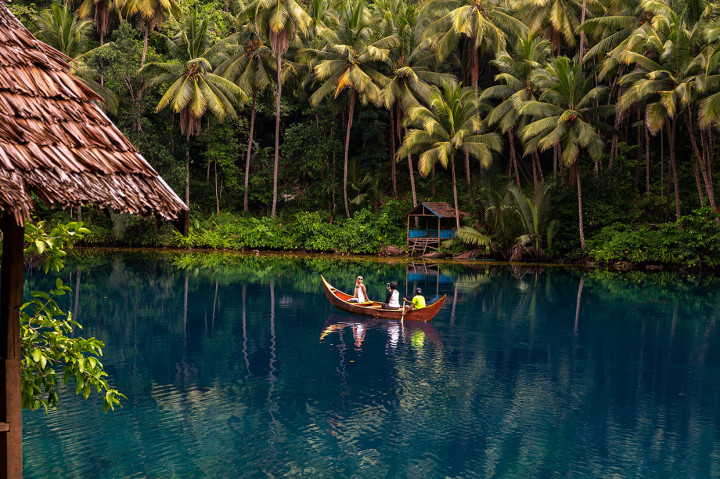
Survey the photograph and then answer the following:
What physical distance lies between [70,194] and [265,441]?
203 inches

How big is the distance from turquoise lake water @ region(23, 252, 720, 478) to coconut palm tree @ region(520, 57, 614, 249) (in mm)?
9938

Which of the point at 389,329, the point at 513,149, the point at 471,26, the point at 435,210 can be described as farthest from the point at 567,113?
the point at 389,329

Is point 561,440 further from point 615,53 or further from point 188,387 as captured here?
point 615,53

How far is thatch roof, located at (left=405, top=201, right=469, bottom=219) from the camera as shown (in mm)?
33388

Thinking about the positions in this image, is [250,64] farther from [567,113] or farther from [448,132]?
[567,113]

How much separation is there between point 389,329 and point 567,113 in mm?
17131

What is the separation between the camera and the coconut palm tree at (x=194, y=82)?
33750 millimetres

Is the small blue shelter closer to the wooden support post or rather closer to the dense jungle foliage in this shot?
the dense jungle foliage

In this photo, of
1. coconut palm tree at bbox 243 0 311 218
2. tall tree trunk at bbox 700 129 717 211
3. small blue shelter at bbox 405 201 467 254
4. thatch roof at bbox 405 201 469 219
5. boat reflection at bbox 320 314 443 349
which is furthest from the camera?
small blue shelter at bbox 405 201 467 254

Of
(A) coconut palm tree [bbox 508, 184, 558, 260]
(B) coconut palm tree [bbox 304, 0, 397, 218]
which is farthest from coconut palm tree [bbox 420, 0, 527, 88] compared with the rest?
(A) coconut palm tree [bbox 508, 184, 558, 260]

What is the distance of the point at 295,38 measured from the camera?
35.5 metres

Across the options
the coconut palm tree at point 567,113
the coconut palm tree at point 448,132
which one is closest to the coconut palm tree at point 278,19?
the coconut palm tree at point 448,132

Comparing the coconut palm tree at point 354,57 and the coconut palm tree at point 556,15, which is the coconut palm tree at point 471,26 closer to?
the coconut palm tree at point 556,15

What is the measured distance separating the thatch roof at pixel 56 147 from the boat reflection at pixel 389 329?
9.64m
